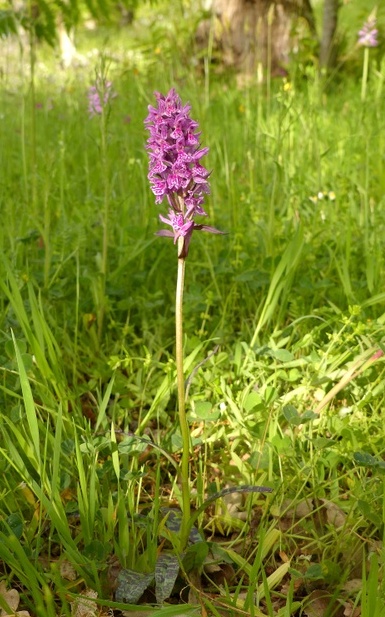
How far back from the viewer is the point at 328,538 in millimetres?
1482

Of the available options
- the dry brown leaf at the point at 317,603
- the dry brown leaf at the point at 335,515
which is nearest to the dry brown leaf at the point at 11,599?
the dry brown leaf at the point at 317,603

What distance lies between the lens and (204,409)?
5.49 ft

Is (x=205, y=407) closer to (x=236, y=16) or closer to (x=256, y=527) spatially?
(x=256, y=527)

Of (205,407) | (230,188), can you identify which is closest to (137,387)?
(205,407)

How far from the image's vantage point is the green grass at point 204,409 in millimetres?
1340

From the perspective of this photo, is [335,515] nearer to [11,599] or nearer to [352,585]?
[352,585]

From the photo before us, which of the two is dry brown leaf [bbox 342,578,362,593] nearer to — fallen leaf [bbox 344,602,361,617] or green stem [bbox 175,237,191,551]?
fallen leaf [bbox 344,602,361,617]

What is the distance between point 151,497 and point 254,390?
1.58ft

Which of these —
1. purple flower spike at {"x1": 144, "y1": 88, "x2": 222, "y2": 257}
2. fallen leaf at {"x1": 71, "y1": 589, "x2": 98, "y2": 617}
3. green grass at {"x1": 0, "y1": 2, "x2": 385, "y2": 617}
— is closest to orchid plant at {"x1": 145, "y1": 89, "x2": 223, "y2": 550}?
purple flower spike at {"x1": 144, "y1": 88, "x2": 222, "y2": 257}

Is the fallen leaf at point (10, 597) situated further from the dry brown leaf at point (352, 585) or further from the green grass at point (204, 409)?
the dry brown leaf at point (352, 585)

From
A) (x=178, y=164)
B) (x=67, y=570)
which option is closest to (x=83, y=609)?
(x=67, y=570)

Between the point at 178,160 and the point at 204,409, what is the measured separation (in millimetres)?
715

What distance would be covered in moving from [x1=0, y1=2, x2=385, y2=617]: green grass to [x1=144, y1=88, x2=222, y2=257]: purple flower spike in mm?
299

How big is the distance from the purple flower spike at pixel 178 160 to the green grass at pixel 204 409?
0.98ft
